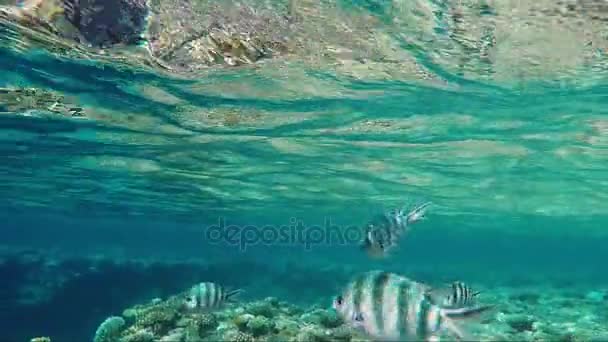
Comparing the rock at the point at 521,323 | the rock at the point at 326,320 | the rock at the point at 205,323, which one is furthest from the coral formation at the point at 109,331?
the rock at the point at 521,323

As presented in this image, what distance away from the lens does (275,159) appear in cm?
2480

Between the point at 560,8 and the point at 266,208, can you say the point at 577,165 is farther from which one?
the point at 266,208

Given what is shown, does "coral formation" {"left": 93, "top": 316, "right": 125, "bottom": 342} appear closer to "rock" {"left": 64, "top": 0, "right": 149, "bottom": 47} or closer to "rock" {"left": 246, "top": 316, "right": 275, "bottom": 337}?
"rock" {"left": 246, "top": 316, "right": 275, "bottom": 337}

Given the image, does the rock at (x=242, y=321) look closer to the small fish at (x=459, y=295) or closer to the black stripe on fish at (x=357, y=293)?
the small fish at (x=459, y=295)

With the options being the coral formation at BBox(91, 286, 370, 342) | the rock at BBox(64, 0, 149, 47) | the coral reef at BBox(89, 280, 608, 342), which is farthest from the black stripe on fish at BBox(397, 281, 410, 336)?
the rock at BBox(64, 0, 149, 47)

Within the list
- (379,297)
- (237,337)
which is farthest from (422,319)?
(237,337)

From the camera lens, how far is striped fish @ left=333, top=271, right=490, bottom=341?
3.93 metres

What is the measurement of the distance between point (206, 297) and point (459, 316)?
16.7 ft

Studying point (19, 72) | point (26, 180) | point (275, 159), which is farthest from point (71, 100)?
point (26, 180)

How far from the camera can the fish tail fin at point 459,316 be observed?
11.2 feet

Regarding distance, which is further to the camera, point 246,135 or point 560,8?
point 246,135

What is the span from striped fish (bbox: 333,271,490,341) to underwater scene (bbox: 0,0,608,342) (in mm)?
19

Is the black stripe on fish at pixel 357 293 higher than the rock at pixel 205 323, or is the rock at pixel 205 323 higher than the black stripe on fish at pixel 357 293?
the black stripe on fish at pixel 357 293

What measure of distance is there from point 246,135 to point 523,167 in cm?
1662
